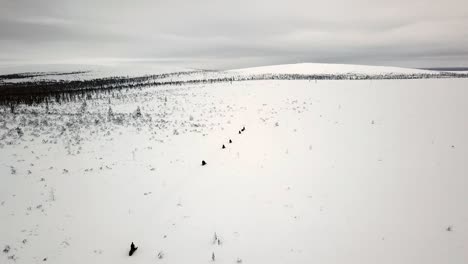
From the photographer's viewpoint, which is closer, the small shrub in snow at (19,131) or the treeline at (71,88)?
the small shrub in snow at (19,131)

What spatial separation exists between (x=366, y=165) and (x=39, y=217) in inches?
403

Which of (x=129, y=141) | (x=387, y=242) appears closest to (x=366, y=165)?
(x=387, y=242)

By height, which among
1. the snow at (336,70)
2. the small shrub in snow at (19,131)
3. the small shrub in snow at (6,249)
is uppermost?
the snow at (336,70)

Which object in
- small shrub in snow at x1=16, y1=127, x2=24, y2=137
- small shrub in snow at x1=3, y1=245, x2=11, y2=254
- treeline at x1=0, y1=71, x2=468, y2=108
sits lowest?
small shrub in snow at x1=3, y1=245, x2=11, y2=254

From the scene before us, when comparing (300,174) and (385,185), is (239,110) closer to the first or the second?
(300,174)

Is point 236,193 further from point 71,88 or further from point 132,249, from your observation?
point 71,88

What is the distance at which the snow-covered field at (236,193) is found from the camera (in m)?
5.84

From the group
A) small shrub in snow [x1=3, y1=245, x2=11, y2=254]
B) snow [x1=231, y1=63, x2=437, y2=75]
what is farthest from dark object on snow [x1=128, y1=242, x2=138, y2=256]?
snow [x1=231, y1=63, x2=437, y2=75]

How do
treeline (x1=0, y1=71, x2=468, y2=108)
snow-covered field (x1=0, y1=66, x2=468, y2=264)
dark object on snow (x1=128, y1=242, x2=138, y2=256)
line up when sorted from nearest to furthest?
1. dark object on snow (x1=128, y1=242, x2=138, y2=256)
2. snow-covered field (x1=0, y1=66, x2=468, y2=264)
3. treeline (x1=0, y1=71, x2=468, y2=108)

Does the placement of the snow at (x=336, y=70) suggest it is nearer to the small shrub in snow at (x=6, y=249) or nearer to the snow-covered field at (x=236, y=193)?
the snow-covered field at (x=236, y=193)

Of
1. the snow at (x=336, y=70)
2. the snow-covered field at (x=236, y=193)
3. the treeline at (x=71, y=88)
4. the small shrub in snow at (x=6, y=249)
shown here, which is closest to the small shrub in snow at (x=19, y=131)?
the snow-covered field at (x=236, y=193)

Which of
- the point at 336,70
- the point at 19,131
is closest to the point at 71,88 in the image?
the point at 19,131

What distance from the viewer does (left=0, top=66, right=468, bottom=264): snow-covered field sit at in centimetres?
584

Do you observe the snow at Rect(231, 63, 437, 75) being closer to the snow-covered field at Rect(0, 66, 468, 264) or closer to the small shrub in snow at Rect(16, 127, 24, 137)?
the snow-covered field at Rect(0, 66, 468, 264)
